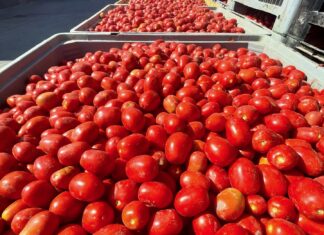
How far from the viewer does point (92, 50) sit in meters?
3.24

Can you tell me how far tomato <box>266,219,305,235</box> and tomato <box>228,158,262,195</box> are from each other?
174 millimetres

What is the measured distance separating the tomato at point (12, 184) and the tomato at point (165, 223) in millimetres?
745

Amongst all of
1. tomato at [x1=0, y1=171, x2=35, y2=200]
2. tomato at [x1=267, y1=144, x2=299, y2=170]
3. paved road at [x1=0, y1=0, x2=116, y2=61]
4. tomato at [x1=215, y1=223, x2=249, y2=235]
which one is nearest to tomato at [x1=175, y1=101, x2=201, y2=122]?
tomato at [x1=267, y1=144, x2=299, y2=170]

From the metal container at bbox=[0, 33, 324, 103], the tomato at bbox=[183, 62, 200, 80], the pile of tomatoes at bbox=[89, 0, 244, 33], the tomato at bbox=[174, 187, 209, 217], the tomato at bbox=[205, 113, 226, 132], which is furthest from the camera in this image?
the pile of tomatoes at bbox=[89, 0, 244, 33]

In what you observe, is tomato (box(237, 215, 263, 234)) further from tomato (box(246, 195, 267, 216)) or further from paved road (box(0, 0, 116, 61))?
paved road (box(0, 0, 116, 61))

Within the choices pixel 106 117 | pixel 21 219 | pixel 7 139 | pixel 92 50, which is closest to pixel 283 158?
pixel 106 117

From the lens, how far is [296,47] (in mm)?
2973

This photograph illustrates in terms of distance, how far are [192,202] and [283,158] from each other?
1.86 ft

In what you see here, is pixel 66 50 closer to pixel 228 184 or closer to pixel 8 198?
pixel 8 198

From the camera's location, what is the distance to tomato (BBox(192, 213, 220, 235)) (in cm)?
117

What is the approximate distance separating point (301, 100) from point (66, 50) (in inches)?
108

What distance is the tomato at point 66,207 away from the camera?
4.07ft

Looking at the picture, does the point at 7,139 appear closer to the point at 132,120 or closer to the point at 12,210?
the point at 12,210

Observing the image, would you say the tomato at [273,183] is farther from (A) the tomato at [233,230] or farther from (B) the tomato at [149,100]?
(B) the tomato at [149,100]
